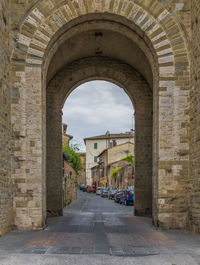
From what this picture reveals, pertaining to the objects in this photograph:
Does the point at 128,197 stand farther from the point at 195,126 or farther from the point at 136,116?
the point at 195,126

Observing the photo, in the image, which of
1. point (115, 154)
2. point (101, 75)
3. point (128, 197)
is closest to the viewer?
point (101, 75)

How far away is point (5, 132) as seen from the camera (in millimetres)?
7844

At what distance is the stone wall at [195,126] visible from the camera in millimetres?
7646

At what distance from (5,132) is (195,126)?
17.6ft

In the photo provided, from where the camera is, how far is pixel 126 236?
7383mm

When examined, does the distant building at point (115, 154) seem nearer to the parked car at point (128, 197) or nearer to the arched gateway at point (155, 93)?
the parked car at point (128, 197)

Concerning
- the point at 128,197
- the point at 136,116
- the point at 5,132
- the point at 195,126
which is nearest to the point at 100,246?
the point at 5,132

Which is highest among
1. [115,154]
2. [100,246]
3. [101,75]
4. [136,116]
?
[101,75]

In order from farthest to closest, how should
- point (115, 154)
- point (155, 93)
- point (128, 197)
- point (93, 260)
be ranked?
point (115, 154) < point (128, 197) < point (155, 93) < point (93, 260)

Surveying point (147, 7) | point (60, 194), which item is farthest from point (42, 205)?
point (147, 7)

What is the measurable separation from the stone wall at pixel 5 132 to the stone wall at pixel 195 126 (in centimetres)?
511

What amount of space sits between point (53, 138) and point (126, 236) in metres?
6.52

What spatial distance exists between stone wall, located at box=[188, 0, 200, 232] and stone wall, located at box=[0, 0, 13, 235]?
5.11 metres

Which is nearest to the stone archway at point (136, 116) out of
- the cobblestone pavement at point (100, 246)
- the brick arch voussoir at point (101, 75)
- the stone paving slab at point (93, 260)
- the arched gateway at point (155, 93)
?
the brick arch voussoir at point (101, 75)
